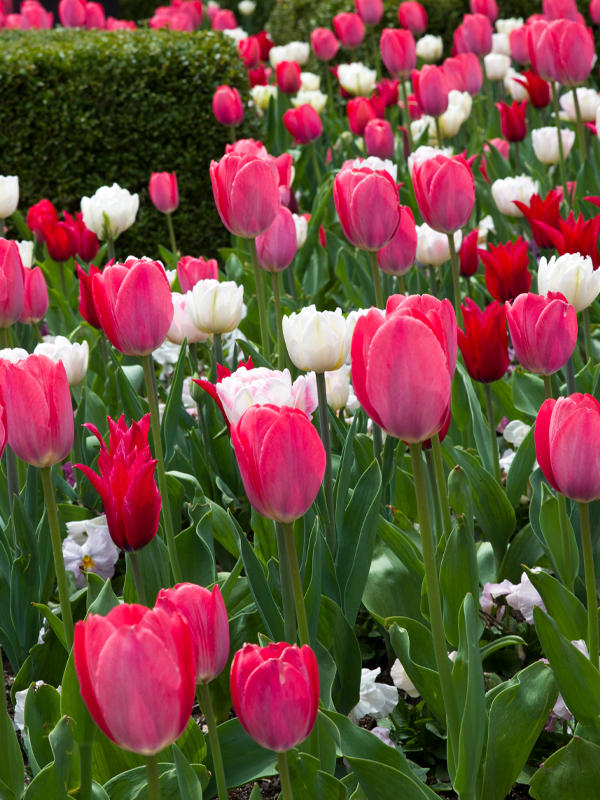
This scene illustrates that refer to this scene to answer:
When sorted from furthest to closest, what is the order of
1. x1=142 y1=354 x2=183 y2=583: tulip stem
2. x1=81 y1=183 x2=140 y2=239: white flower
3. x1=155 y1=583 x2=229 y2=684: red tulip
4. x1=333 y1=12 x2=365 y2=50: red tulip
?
x1=333 y1=12 x2=365 y2=50: red tulip, x1=81 y1=183 x2=140 y2=239: white flower, x1=142 y1=354 x2=183 y2=583: tulip stem, x1=155 y1=583 x2=229 y2=684: red tulip

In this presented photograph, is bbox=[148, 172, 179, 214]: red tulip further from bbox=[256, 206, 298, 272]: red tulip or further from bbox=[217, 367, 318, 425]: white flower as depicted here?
bbox=[217, 367, 318, 425]: white flower

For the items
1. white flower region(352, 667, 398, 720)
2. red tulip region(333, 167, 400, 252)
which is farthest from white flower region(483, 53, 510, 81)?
white flower region(352, 667, 398, 720)

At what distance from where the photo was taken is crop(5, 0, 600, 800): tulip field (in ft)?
3.00

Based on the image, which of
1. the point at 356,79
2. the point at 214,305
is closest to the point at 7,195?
the point at 214,305

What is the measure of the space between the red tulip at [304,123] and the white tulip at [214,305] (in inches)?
84.7

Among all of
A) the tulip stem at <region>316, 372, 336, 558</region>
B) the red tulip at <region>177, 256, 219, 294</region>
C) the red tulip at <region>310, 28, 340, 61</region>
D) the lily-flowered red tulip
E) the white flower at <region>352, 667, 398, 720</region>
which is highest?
the red tulip at <region>310, 28, 340, 61</region>

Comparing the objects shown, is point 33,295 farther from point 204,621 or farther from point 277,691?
point 277,691

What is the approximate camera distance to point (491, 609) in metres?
1.73

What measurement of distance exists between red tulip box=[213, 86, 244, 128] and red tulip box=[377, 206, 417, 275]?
1972 mm

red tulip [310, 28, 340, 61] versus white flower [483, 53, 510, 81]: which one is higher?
red tulip [310, 28, 340, 61]

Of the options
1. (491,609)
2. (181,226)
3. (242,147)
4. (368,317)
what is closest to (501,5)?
(181,226)

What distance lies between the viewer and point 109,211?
2.65 metres

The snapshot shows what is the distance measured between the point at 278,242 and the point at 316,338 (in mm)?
645

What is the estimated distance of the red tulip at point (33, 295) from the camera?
2229mm
